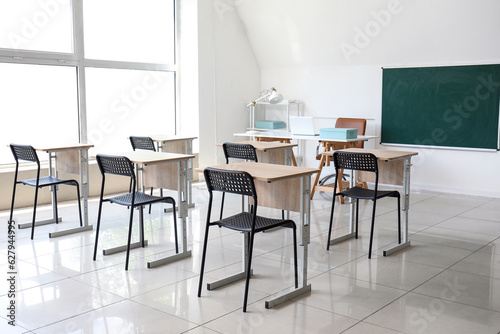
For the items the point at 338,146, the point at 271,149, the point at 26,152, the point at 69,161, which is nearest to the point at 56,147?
the point at 26,152

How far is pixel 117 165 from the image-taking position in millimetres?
3869

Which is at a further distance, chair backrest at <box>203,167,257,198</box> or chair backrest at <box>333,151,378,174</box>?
chair backrest at <box>333,151,378,174</box>

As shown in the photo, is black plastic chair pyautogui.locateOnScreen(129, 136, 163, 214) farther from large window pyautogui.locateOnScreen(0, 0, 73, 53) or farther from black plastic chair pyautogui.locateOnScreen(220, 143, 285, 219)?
large window pyautogui.locateOnScreen(0, 0, 73, 53)

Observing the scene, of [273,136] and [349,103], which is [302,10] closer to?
[349,103]

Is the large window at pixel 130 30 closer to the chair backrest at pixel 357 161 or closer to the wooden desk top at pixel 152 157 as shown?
the wooden desk top at pixel 152 157

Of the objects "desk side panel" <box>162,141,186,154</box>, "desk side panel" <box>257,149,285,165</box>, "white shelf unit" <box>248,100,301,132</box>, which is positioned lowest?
"desk side panel" <box>257,149,285,165</box>

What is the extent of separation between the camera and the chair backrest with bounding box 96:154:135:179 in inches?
149

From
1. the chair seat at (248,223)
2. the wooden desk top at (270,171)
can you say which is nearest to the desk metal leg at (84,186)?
the wooden desk top at (270,171)

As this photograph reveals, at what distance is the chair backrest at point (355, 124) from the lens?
7.21 m

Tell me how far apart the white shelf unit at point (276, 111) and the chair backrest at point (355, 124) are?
3.14 feet

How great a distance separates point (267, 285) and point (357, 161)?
4.47 feet

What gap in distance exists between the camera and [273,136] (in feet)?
22.0

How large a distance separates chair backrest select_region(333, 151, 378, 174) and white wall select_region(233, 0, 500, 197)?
3.19 m

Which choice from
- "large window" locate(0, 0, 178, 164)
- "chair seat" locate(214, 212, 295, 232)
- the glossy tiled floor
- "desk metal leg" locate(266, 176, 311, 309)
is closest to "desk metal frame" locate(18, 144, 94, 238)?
the glossy tiled floor
